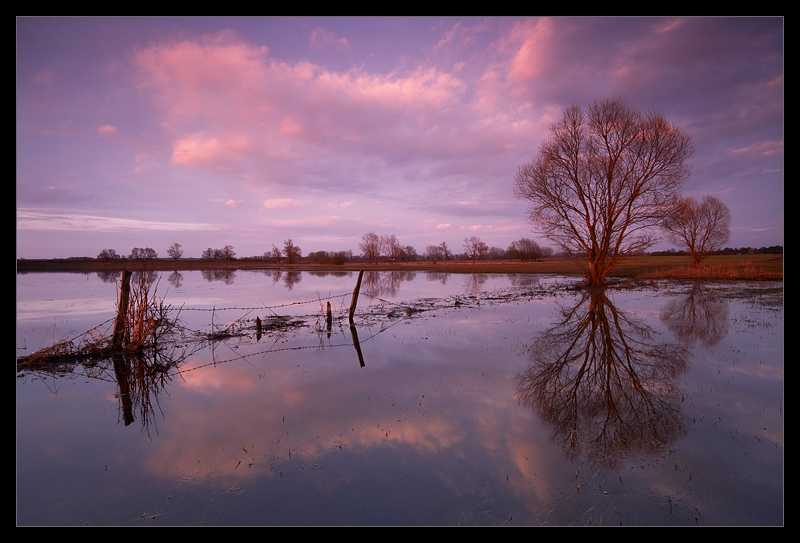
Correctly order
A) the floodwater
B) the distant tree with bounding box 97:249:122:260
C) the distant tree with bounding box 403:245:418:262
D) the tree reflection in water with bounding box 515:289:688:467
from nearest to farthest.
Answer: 1. the floodwater
2. the tree reflection in water with bounding box 515:289:688:467
3. the distant tree with bounding box 97:249:122:260
4. the distant tree with bounding box 403:245:418:262

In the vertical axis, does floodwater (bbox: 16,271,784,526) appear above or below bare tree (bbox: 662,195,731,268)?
below

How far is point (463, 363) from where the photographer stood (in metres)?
10.8

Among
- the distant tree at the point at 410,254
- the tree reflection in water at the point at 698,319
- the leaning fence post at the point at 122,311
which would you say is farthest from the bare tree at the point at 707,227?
the distant tree at the point at 410,254

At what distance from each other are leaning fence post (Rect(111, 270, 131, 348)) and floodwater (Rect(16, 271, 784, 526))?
46.0 inches

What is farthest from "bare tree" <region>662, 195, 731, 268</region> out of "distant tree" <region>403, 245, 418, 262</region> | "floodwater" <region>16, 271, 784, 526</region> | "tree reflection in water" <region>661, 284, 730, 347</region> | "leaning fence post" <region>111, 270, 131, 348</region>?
"distant tree" <region>403, 245, 418, 262</region>

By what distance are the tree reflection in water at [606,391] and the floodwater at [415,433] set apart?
0.05 metres

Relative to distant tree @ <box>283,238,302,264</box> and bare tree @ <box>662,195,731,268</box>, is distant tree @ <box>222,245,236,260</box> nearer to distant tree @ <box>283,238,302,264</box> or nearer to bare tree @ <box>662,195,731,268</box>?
distant tree @ <box>283,238,302,264</box>

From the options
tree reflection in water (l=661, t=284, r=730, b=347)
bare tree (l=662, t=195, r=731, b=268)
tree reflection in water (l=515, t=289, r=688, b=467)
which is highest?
bare tree (l=662, t=195, r=731, b=268)

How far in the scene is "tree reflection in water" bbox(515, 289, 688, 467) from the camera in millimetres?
5996
